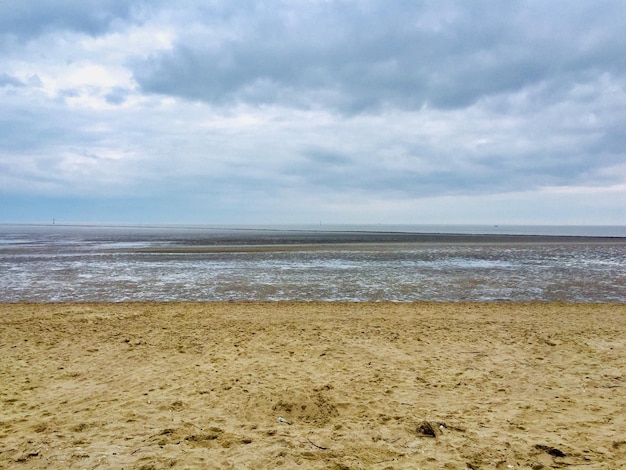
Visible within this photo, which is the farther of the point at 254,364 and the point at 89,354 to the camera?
the point at 89,354

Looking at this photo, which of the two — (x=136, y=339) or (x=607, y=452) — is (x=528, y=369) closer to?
(x=607, y=452)

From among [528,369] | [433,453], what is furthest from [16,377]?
[528,369]

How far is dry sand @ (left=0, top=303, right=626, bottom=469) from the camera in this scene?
5.33m

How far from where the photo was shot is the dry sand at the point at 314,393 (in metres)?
5.33

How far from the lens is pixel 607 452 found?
521 centimetres

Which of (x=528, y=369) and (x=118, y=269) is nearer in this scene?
(x=528, y=369)

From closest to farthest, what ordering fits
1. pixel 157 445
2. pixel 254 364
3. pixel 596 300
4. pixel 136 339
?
pixel 157 445 < pixel 254 364 < pixel 136 339 < pixel 596 300

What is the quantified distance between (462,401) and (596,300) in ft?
51.5

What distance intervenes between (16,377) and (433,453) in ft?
28.1

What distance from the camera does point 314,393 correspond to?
7.34 meters

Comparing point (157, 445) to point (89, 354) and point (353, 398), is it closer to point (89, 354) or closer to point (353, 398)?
point (353, 398)

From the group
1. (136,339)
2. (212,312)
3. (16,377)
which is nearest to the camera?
(16,377)

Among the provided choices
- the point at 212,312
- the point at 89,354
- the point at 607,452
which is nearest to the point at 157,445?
the point at 89,354

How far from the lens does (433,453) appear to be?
5.30 meters
